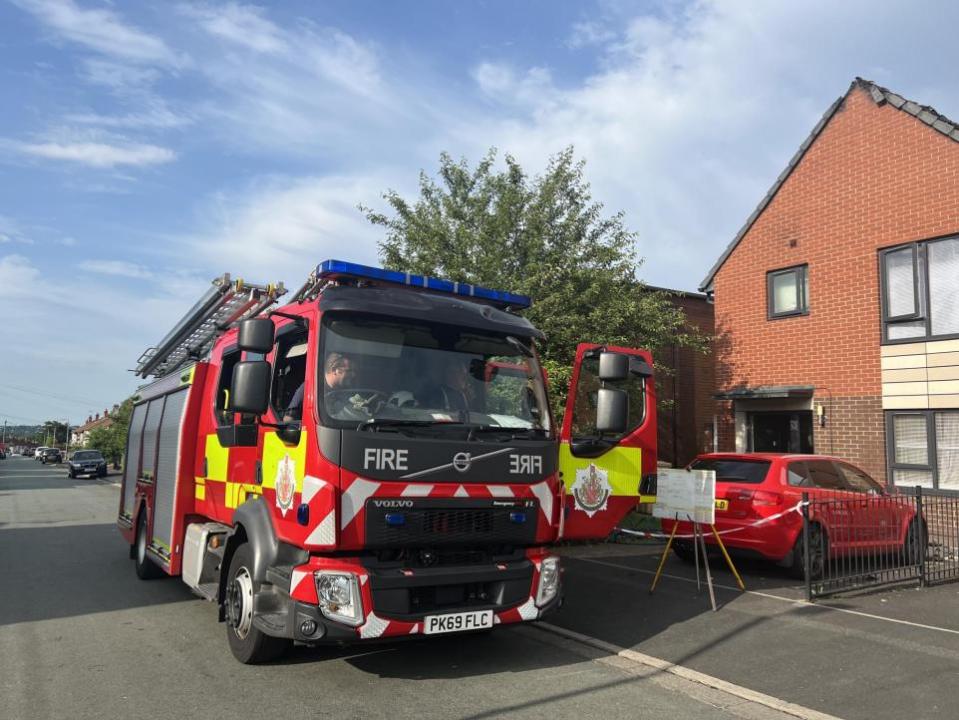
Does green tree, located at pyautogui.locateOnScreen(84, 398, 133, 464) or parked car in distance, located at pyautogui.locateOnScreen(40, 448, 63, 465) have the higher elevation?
green tree, located at pyautogui.locateOnScreen(84, 398, 133, 464)

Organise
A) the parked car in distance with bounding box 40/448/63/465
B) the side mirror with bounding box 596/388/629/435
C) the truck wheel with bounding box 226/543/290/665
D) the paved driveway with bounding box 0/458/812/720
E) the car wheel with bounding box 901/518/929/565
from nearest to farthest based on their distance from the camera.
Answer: the paved driveway with bounding box 0/458/812/720 < the truck wheel with bounding box 226/543/290/665 < the side mirror with bounding box 596/388/629/435 < the car wheel with bounding box 901/518/929/565 < the parked car in distance with bounding box 40/448/63/465

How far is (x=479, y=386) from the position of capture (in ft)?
17.9

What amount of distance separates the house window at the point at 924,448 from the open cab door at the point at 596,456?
7882 millimetres

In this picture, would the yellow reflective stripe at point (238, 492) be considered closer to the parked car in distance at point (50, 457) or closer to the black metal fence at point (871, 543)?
the black metal fence at point (871, 543)

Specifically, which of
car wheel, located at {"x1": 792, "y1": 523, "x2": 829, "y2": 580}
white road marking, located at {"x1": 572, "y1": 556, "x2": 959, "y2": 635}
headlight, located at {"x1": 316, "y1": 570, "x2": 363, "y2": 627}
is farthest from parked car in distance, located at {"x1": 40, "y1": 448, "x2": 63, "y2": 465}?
headlight, located at {"x1": 316, "y1": 570, "x2": 363, "y2": 627}

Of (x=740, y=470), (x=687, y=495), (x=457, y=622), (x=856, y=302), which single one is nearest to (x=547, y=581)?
(x=457, y=622)

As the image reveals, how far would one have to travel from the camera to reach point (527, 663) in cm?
561

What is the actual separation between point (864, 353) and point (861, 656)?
29.0 ft

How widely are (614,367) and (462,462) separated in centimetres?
163

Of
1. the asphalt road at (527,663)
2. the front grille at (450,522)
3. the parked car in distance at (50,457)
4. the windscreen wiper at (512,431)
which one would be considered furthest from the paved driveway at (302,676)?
the parked car in distance at (50,457)

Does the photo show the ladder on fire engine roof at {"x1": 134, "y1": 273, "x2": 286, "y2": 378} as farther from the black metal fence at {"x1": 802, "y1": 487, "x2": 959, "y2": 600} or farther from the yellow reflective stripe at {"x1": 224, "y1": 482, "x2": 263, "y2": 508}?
the black metal fence at {"x1": 802, "y1": 487, "x2": 959, "y2": 600}

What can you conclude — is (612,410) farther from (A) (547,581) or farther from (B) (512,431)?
(A) (547,581)

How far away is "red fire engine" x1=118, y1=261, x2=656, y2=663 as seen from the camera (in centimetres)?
468

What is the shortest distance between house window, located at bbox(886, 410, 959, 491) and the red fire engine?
8383mm
